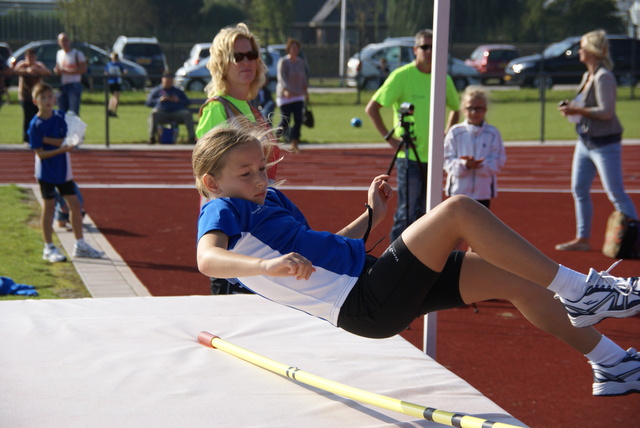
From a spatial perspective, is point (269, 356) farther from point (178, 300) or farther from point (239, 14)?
point (239, 14)

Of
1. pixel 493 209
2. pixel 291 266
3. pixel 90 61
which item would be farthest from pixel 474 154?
pixel 90 61

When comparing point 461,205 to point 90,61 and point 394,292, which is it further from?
point 90,61

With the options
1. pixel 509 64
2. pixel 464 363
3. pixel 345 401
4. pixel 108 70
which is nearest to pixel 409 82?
pixel 464 363

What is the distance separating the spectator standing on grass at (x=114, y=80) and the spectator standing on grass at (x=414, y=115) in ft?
47.5

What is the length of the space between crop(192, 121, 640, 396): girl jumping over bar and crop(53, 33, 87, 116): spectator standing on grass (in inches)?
496

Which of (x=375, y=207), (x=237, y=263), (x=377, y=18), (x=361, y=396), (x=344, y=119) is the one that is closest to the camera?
(x=237, y=263)

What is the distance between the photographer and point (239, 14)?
48.1 meters

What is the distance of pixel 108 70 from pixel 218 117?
64.1 feet

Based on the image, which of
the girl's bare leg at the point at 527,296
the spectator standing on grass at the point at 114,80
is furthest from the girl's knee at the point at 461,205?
the spectator standing on grass at the point at 114,80

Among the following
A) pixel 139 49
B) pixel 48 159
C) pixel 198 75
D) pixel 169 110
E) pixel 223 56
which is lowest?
pixel 48 159

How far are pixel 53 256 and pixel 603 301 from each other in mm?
4973

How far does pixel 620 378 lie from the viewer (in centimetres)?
319

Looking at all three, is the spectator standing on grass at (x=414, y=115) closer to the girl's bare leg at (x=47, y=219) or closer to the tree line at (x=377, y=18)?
the girl's bare leg at (x=47, y=219)

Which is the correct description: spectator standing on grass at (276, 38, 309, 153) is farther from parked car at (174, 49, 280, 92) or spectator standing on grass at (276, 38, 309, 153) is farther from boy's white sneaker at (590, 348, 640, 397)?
boy's white sneaker at (590, 348, 640, 397)
